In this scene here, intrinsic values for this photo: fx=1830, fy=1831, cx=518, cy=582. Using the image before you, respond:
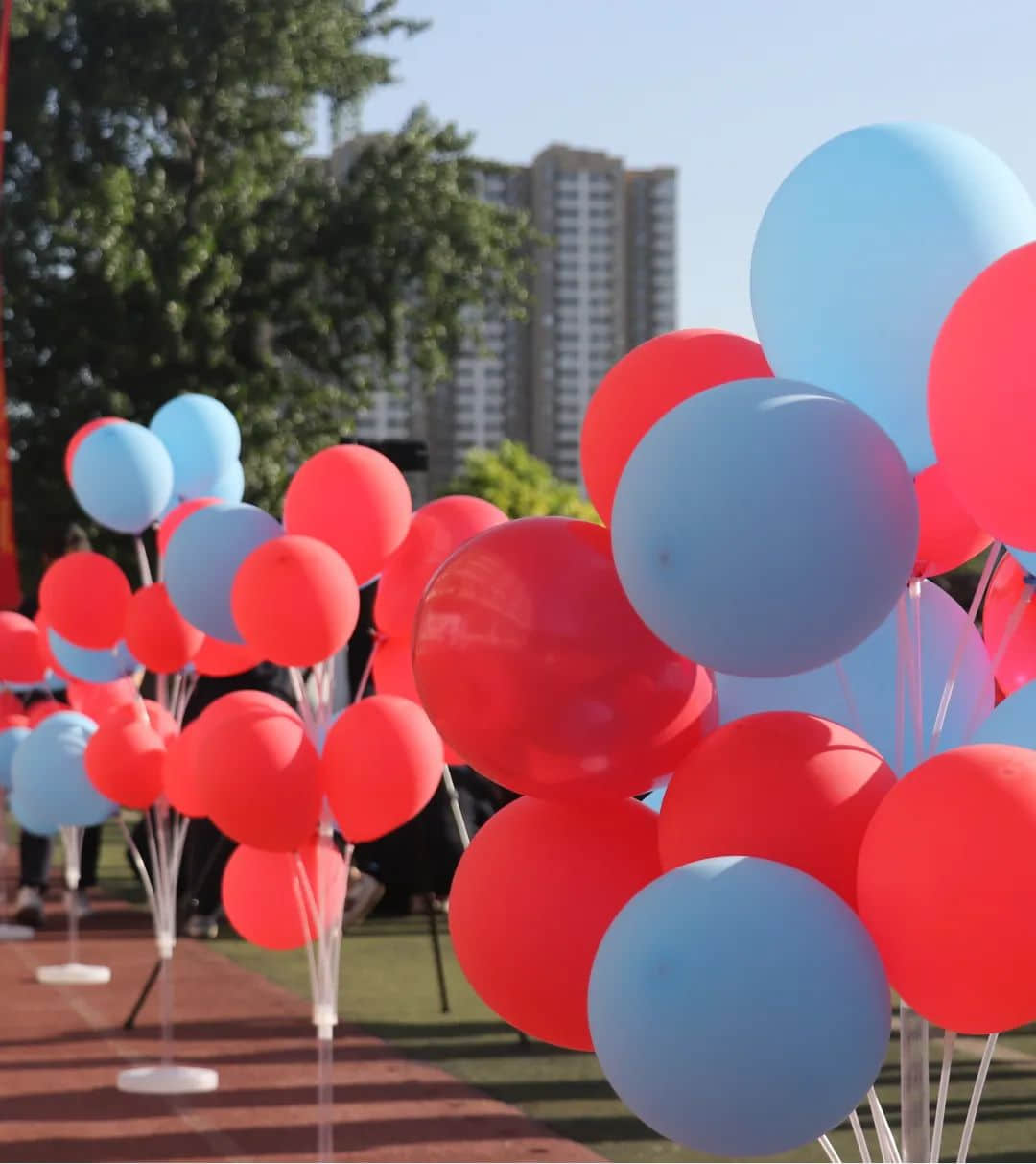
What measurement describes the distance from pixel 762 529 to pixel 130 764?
4.90 metres

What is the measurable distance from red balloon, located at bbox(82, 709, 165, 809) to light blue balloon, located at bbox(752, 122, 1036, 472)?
4.56 metres

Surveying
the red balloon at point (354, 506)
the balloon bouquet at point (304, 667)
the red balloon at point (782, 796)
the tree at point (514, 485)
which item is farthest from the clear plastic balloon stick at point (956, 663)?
the tree at point (514, 485)

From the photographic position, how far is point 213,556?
494 centimetres

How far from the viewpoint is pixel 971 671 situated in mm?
2635

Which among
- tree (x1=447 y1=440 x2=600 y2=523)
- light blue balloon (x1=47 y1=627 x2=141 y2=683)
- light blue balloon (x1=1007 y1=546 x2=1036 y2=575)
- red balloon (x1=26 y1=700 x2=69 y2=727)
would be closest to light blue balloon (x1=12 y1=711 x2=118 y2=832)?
light blue balloon (x1=47 y1=627 x2=141 y2=683)

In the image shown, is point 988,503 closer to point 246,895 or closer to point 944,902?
point 944,902

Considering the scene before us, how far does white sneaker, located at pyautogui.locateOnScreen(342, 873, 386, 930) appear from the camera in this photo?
10331mm

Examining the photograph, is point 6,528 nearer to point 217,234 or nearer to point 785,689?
point 217,234

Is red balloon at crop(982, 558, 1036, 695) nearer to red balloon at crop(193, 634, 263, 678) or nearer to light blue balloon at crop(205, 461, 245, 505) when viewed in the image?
red balloon at crop(193, 634, 263, 678)

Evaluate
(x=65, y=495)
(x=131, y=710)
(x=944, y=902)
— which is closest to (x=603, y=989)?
(x=944, y=902)

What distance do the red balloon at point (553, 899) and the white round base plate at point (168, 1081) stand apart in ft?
14.2

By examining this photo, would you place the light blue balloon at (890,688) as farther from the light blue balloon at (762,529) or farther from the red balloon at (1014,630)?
the light blue balloon at (762,529)

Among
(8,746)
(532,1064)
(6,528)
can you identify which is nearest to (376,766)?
(532,1064)

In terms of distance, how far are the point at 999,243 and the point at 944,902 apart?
0.90 metres
